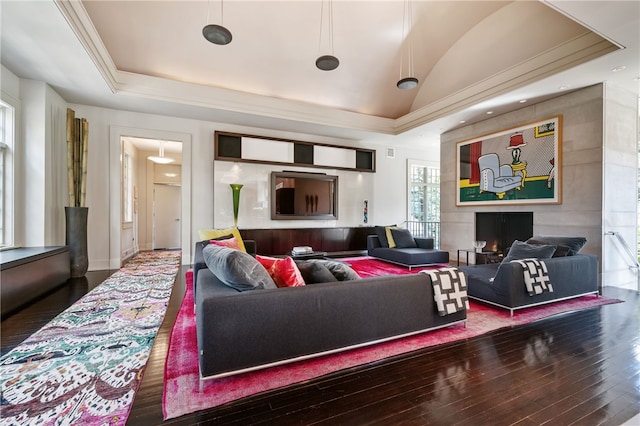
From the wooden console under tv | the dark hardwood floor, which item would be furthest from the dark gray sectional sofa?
the dark hardwood floor

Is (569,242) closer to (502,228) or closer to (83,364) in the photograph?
(502,228)

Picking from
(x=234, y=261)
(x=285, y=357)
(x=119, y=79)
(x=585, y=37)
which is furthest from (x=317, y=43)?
(x=285, y=357)

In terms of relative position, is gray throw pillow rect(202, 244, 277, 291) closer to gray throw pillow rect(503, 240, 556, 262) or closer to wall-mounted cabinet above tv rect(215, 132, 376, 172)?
gray throw pillow rect(503, 240, 556, 262)

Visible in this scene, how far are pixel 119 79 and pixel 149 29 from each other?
3.26ft

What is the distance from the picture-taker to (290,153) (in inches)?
273

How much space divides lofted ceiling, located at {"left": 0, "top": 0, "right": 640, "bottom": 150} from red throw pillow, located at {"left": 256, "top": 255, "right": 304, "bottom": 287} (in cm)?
355

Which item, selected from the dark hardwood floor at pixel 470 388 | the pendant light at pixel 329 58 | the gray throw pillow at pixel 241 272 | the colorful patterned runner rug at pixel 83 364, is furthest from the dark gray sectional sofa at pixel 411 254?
the colorful patterned runner rug at pixel 83 364

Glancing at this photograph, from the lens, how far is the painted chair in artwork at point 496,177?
551 cm

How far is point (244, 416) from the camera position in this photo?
61.0 inches

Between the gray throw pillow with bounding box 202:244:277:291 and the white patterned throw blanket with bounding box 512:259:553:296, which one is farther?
the white patterned throw blanket with bounding box 512:259:553:296

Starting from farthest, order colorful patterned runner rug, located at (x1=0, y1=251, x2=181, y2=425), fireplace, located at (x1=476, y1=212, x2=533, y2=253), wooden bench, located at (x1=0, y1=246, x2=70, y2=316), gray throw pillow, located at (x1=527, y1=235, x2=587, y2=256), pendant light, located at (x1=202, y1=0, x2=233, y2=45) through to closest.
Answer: fireplace, located at (x1=476, y1=212, x2=533, y2=253), gray throw pillow, located at (x1=527, y1=235, x2=587, y2=256), pendant light, located at (x1=202, y1=0, x2=233, y2=45), wooden bench, located at (x1=0, y1=246, x2=70, y2=316), colorful patterned runner rug, located at (x1=0, y1=251, x2=181, y2=425)

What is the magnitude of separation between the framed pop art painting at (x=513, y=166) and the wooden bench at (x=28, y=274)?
7.69 metres

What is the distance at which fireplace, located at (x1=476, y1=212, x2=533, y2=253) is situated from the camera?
17.6 feet

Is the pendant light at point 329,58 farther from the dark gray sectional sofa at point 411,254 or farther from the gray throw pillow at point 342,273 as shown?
the dark gray sectional sofa at point 411,254
